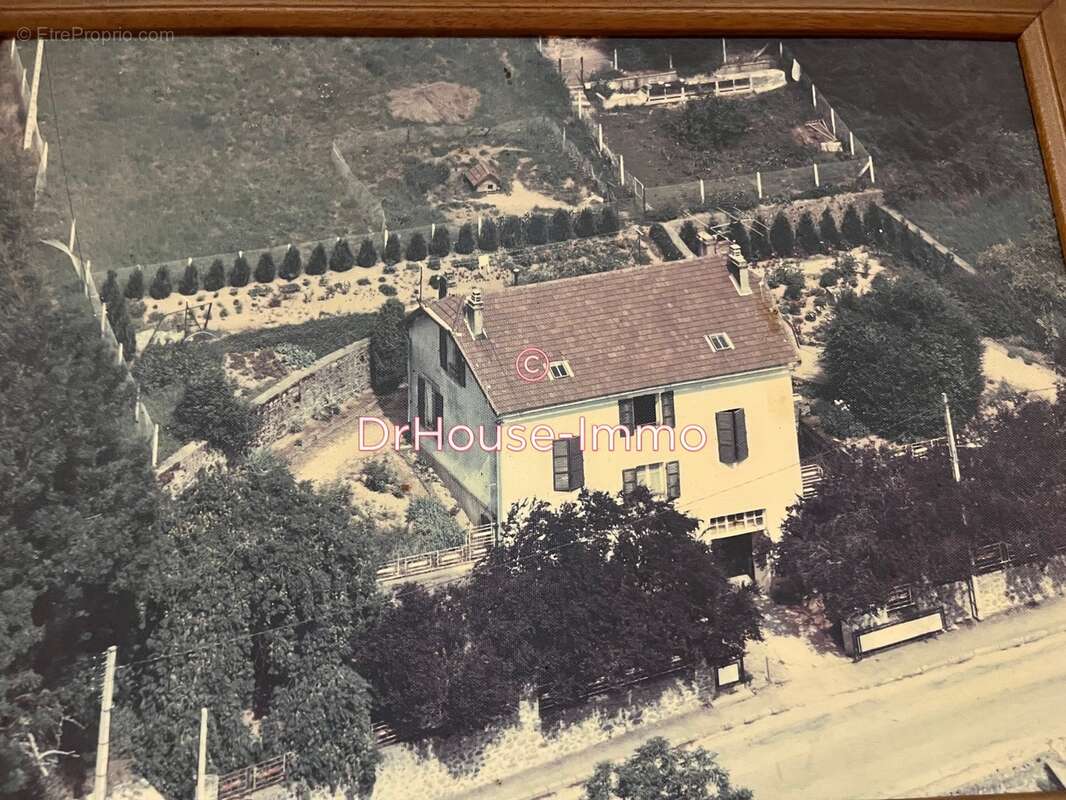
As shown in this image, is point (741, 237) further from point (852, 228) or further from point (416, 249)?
point (416, 249)

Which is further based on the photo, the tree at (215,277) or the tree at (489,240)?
the tree at (489,240)

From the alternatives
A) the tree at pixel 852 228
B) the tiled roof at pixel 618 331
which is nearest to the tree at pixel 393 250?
the tiled roof at pixel 618 331

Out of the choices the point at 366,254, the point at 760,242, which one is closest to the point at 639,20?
the point at 760,242

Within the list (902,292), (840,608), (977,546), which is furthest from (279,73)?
(977,546)

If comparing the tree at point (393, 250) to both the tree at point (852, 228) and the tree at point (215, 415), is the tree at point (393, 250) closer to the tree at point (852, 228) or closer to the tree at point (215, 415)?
the tree at point (215, 415)

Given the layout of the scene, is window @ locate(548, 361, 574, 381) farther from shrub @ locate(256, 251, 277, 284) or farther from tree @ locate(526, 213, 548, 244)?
shrub @ locate(256, 251, 277, 284)
